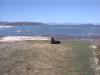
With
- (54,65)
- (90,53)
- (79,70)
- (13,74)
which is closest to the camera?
(13,74)

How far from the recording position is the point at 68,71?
19406 mm

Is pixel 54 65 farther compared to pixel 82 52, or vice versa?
pixel 82 52

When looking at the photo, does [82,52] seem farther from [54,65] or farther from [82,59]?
[54,65]

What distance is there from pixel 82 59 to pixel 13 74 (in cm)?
724

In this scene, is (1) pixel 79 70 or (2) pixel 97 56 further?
(2) pixel 97 56

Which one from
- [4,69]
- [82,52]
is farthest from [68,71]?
[82,52]

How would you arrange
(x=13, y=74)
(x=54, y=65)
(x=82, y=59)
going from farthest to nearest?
(x=82, y=59), (x=54, y=65), (x=13, y=74)

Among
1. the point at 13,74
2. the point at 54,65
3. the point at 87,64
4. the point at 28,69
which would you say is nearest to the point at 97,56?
the point at 87,64

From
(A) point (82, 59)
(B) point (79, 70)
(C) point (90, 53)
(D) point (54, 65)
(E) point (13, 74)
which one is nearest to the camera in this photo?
(E) point (13, 74)

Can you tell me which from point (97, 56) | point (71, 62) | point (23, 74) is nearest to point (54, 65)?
point (71, 62)

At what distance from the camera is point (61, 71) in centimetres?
1933

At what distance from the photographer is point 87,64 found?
70.7ft

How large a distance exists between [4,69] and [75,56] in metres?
7.63

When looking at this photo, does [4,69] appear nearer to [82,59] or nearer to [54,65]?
[54,65]
